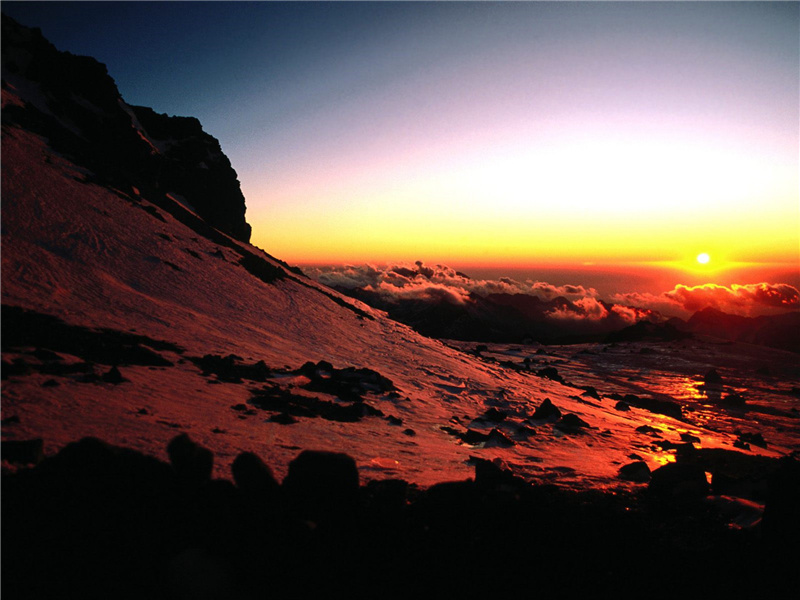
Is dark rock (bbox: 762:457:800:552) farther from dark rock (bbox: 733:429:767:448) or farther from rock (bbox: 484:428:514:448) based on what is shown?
dark rock (bbox: 733:429:767:448)

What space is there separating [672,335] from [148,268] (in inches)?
6346

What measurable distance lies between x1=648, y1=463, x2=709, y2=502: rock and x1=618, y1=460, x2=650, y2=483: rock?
7.61ft

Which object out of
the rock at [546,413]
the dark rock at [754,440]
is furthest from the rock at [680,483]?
the dark rock at [754,440]

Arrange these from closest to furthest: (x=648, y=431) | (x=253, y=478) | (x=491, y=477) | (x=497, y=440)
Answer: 1. (x=253, y=478)
2. (x=491, y=477)
3. (x=497, y=440)
4. (x=648, y=431)

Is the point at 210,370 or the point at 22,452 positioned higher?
the point at 22,452

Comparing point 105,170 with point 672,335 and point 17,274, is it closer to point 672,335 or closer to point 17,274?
point 17,274

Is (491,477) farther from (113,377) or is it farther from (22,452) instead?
(113,377)

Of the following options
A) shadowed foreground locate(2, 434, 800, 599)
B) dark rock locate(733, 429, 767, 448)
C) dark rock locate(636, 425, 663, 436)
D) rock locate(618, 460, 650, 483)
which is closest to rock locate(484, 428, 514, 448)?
rock locate(618, 460, 650, 483)

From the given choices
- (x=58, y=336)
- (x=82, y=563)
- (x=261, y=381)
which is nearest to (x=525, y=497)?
(x=82, y=563)

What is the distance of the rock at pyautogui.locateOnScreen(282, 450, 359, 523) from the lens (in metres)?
7.75

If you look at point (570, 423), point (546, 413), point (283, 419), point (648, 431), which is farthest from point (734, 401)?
point (283, 419)

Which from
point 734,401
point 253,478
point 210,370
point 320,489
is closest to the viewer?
point 253,478

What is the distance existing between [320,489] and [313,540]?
114 cm

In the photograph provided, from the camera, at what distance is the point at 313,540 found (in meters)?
6.80
